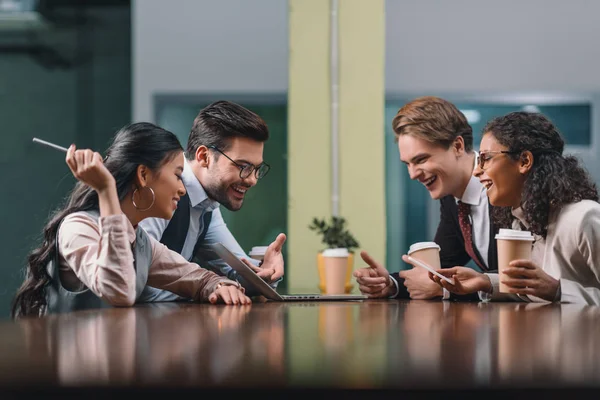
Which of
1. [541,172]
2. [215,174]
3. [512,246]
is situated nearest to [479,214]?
[541,172]

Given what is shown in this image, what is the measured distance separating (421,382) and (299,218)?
3.60 metres

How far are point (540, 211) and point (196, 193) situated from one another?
4.10 feet

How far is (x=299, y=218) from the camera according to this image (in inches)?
169

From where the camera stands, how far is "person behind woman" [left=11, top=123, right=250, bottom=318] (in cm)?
173

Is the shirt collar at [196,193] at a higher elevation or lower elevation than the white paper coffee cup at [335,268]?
higher

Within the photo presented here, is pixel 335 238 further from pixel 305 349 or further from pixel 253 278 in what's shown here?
pixel 305 349

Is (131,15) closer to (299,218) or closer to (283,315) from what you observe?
(299,218)

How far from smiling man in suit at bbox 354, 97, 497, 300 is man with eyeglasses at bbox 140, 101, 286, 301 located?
587mm

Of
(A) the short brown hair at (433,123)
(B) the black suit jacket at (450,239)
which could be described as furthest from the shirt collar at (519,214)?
(A) the short brown hair at (433,123)

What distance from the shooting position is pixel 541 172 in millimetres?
2152

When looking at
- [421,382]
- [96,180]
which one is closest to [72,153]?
[96,180]

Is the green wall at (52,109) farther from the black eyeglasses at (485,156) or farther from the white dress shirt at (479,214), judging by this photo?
the black eyeglasses at (485,156)

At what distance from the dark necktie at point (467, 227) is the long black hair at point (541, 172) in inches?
8.4

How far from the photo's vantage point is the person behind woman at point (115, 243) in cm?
173
